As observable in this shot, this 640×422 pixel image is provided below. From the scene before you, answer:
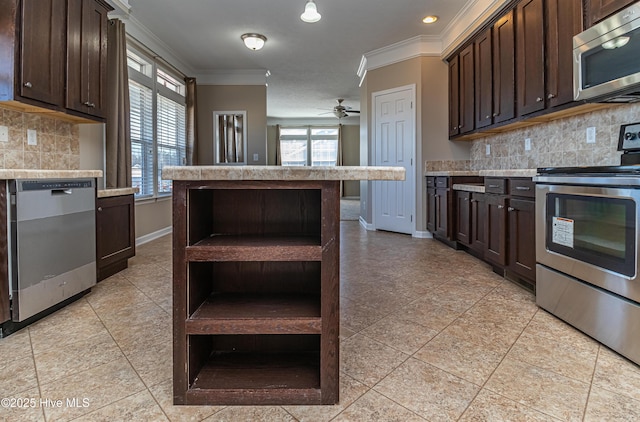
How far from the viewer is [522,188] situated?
253 cm

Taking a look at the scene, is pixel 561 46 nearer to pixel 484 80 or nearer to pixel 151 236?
pixel 484 80

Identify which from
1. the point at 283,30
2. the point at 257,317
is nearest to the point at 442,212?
the point at 283,30

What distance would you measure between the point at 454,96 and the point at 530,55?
64.6 inches

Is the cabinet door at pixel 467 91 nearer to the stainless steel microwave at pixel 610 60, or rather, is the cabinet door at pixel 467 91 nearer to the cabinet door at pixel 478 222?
the cabinet door at pixel 478 222

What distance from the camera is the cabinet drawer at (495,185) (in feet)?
9.19

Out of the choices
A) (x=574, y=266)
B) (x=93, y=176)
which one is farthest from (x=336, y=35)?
(x=574, y=266)

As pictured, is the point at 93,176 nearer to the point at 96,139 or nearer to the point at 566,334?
the point at 96,139

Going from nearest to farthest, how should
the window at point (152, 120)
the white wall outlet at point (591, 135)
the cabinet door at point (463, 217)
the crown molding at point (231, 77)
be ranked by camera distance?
the white wall outlet at point (591, 135), the cabinet door at point (463, 217), the window at point (152, 120), the crown molding at point (231, 77)

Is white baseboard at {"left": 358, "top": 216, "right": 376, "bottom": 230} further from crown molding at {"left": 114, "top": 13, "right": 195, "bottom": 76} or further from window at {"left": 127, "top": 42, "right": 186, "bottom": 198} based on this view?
crown molding at {"left": 114, "top": 13, "right": 195, "bottom": 76}

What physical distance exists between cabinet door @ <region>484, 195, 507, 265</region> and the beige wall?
4178mm

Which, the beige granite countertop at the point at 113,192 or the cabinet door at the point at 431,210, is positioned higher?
the beige granite countertop at the point at 113,192

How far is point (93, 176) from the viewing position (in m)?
2.51

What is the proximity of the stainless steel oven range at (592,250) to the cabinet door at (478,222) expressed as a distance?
3.03 ft

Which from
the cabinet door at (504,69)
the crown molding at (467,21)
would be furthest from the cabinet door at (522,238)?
the crown molding at (467,21)
